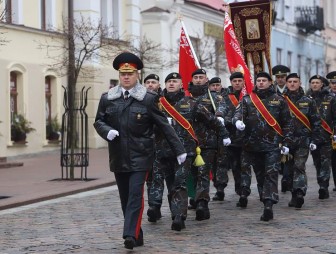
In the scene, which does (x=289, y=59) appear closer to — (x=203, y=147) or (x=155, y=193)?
(x=203, y=147)

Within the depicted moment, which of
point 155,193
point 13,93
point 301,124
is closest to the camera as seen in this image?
point 155,193

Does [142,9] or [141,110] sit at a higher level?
[142,9]

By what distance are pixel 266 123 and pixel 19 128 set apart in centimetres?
1568

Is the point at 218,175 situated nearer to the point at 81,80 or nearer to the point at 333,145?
the point at 333,145

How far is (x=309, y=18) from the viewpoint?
51.2 m

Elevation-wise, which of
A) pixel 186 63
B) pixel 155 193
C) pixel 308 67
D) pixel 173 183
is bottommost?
pixel 155 193

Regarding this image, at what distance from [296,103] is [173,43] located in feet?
72.9

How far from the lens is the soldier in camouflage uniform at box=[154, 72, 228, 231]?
1154 cm

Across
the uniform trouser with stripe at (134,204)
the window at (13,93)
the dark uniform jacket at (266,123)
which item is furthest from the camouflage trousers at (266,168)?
the window at (13,93)

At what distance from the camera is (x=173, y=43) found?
119ft

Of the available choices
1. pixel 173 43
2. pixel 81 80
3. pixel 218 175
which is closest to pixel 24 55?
pixel 81 80

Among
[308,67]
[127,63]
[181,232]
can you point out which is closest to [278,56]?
[308,67]

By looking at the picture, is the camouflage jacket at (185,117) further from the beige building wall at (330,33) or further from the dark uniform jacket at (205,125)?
the beige building wall at (330,33)

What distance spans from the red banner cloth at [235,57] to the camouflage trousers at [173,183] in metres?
3.50
